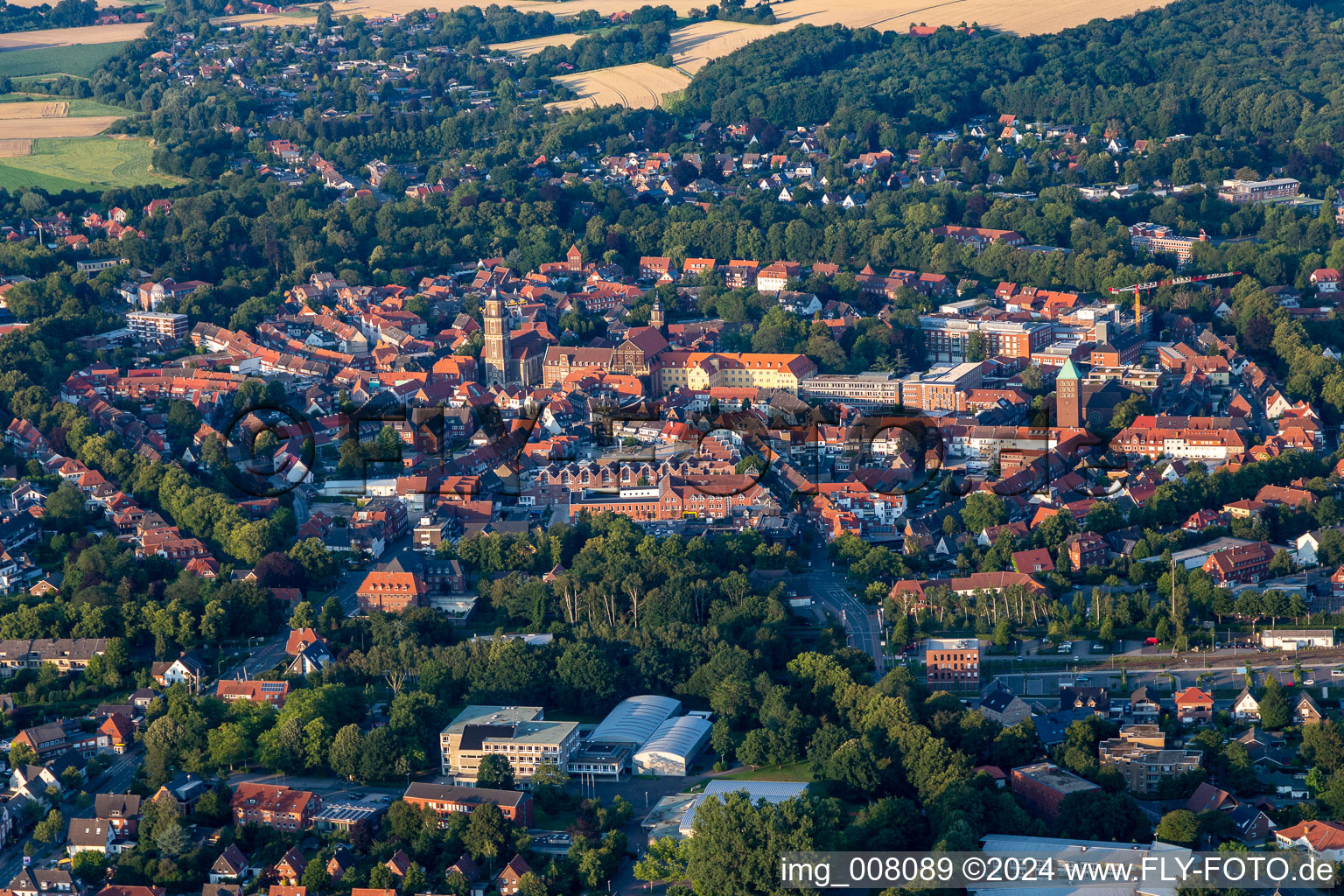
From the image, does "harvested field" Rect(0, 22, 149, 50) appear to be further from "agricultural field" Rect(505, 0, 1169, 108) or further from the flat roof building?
the flat roof building

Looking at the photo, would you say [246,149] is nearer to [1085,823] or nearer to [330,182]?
[330,182]

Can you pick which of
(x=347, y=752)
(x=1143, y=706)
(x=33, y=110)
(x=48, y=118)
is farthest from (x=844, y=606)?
(x=33, y=110)

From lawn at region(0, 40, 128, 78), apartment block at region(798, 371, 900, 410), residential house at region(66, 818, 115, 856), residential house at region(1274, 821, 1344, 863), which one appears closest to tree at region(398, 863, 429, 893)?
residential house at region(66, 818, 115, 856)

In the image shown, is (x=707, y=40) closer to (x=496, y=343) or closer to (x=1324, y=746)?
(x=496, y=343)

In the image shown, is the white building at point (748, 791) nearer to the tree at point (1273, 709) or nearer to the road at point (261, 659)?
the tree at point (1273, 709)

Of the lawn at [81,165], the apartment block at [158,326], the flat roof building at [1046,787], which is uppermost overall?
the lawn at [81,165]

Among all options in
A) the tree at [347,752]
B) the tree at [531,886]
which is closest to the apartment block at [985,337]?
the tree at [347,752]
